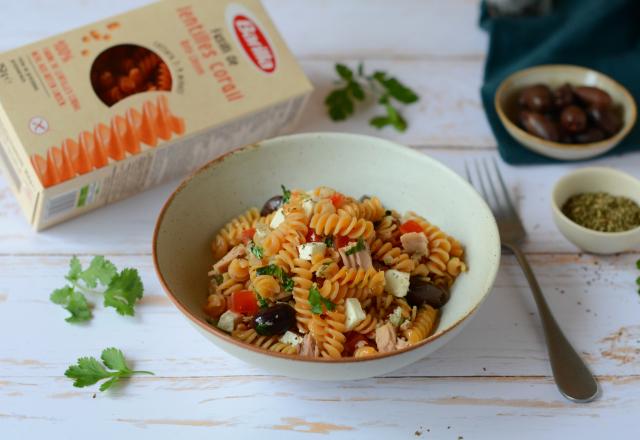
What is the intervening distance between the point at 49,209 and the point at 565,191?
167 centimetres

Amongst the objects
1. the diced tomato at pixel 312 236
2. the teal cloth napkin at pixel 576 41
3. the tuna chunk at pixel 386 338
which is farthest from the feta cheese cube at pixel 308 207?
the teal cloth napkin at pixel 576 41

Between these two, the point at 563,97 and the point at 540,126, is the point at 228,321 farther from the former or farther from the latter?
the point at 563,97

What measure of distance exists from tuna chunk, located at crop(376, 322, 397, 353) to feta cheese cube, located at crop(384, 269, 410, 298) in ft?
0.35

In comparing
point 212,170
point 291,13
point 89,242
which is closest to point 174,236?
point 212,170

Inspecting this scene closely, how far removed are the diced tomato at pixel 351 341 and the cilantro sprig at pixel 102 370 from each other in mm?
541

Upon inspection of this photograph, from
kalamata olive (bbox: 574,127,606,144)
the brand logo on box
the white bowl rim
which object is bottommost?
kalamata olive (bbox: 574,127,606,144)

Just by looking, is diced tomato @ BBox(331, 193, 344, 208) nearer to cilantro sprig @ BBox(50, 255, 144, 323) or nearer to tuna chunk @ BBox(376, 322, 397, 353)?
tuna chunk @ BBox(376, 322, 397, 353)

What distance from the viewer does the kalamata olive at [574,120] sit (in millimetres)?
2709

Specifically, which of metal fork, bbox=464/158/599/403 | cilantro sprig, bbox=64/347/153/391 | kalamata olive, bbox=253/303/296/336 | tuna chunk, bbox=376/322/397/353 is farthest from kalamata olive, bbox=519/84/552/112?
cilantro sprig, bbox=64/347/153/391

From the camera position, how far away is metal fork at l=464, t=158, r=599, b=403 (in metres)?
1.95

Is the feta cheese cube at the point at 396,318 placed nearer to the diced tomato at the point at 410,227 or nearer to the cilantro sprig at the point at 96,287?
the diced tomato at the point at 410,227

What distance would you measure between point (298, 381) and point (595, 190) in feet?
4.05

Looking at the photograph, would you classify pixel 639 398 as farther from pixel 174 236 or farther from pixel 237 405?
pixel 174 236

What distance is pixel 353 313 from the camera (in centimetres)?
184
